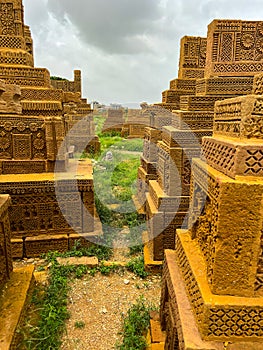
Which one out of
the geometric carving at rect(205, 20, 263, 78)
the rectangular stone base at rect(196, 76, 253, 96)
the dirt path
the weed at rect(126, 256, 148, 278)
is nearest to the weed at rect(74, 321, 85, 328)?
the dirt path

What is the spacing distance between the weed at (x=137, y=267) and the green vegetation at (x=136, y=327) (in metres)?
0.68

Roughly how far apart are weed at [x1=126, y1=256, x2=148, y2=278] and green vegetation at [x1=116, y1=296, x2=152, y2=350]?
684mm

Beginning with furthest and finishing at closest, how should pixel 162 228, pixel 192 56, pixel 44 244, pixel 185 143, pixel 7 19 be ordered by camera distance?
pixel 192 56, pixel 7 19, pixel 44 244, pixel 162 228, pixel 185 143

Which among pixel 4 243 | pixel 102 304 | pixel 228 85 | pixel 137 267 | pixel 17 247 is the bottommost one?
pixel 102 304

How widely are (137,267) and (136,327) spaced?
1.36 metres

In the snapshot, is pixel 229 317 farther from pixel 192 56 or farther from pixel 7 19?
pixel 7 19

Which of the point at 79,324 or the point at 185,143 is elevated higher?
the point at 185,143

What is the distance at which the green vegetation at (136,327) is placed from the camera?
3.07 meters

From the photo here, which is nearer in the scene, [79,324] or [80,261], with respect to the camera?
[79,324]

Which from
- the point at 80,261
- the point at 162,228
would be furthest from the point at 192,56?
the point at 80,261

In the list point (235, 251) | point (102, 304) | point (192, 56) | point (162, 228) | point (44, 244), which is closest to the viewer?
point (235, 251)

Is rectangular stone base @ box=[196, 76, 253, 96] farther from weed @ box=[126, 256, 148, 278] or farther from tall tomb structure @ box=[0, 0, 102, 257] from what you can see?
weed @ box=[126, 256, 148, 278]

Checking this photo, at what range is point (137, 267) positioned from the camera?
4.68 meters

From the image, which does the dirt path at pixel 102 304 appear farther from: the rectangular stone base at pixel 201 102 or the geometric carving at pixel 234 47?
the geometric carving at pixel 234 47
